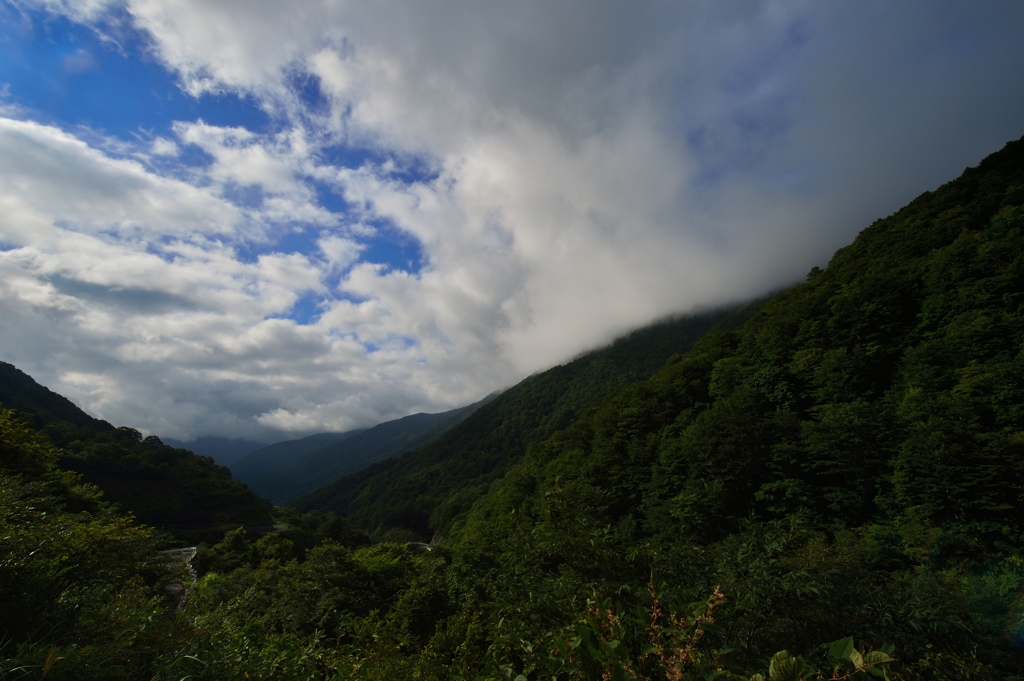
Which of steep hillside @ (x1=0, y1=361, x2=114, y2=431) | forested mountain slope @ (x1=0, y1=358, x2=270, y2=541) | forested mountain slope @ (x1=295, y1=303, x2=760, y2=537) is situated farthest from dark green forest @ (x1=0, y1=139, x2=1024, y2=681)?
forested mountain slope @ (x1=295, y1=303, x2=760, y2=537)

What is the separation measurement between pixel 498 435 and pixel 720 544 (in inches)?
6510

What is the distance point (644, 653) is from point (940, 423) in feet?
89.3

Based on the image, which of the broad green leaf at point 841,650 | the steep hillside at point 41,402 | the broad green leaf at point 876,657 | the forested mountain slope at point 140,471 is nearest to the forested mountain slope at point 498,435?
the forested mountain slope at point 140,471

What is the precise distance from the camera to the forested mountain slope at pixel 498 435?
14088 centimetres

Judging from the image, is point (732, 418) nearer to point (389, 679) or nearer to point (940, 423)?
point (940, 423)

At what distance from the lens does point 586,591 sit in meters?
4.35

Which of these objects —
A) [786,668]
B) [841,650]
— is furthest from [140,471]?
[841,650]

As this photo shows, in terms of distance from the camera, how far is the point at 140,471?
6969 cm

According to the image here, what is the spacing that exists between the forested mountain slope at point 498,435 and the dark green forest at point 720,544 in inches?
3161

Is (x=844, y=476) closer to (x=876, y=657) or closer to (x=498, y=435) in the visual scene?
(x=876, y=657)

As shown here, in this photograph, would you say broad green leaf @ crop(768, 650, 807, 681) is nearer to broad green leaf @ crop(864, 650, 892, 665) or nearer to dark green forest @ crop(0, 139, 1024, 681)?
dark green forest @ crop(0, 139, 1024, 681)

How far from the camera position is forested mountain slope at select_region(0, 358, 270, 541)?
6350 centimetres

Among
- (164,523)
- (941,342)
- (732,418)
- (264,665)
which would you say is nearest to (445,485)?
(164,523)

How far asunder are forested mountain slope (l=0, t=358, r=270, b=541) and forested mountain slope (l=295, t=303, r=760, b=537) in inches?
2328
